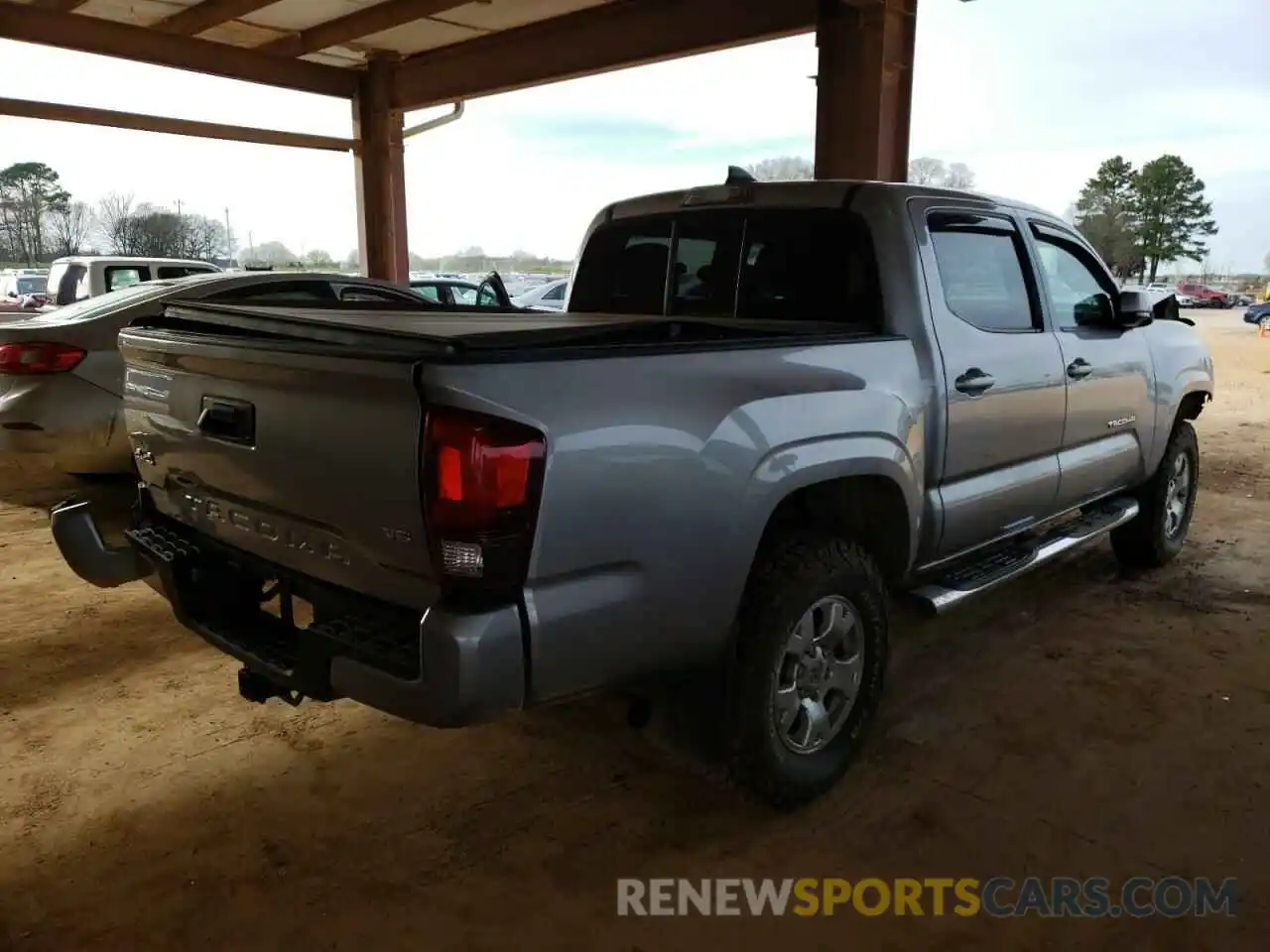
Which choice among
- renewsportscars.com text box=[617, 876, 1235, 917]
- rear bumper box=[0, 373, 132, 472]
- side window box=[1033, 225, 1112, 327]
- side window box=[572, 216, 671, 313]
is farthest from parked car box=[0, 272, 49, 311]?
renewsportscars.com text box=[617, 876, 1235, 917]

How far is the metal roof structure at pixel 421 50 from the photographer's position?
24.0ft

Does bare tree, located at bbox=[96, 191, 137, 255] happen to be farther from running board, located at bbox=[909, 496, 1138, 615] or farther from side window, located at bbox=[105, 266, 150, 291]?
running board, located at bbox=[909, 496, 1138, 615]

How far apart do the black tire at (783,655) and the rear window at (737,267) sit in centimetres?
89

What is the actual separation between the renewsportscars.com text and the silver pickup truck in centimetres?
33

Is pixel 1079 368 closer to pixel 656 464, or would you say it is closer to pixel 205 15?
pixel 656 464

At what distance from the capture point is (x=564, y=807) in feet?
9.64

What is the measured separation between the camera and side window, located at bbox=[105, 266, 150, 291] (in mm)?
9711

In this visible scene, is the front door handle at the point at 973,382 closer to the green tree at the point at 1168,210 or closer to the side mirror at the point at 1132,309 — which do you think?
the side mirror at the point at 1132,309

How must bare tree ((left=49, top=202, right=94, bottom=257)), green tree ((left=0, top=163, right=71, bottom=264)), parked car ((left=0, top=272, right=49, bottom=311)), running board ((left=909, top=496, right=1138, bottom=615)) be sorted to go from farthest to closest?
parked car ((left=0, top=272, right=49, bottom=311)), green tree ((left=0, top=163, right=71, bottom=264)), bare tree ((left=49, top=202, right=94, bottom=257)), running board ((left=909, top=496, right=1138, bottom=615))

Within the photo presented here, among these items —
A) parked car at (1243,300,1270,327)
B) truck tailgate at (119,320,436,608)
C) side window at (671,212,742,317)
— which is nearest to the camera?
truck tailgate at (119,320,436,608)

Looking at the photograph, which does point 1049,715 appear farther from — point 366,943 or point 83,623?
point 83,623

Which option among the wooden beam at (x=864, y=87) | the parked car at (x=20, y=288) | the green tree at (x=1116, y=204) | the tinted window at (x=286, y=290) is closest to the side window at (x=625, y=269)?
the tinted window at (x=286, y=290)

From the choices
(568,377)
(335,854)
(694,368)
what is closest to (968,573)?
(694,368)

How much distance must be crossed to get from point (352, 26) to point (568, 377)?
9.94 m
